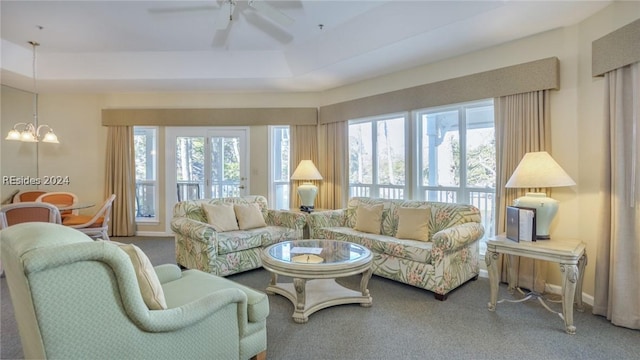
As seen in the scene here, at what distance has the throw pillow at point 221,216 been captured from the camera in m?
3.96

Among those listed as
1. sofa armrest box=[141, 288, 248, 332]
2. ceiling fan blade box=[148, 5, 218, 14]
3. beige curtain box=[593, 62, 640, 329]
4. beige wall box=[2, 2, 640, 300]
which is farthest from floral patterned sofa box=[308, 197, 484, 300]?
ceiling fan blade box=[148, 5, 218, 14]

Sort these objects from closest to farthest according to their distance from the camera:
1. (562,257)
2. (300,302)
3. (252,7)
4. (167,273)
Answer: (167,273) < (562,257) < (300,302) < (252,7)

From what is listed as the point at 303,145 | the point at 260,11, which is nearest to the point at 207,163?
the point at 303,145

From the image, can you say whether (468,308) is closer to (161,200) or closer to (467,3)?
(467,3)

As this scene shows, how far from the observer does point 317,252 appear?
9.70 ft

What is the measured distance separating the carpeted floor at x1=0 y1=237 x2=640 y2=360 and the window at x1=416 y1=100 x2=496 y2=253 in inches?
53.8

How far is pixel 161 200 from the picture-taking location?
590 cm

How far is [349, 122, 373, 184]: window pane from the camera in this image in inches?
205

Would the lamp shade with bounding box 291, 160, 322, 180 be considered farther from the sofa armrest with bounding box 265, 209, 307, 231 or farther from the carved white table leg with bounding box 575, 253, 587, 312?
the carved white table leg with bounding box 575, 253, 587, 312

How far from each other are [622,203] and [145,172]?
21.6 feet

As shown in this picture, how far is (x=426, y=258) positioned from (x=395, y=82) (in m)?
2.67

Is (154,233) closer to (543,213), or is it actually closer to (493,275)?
(493,275)

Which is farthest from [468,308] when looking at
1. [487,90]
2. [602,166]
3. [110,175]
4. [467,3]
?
[110,175]

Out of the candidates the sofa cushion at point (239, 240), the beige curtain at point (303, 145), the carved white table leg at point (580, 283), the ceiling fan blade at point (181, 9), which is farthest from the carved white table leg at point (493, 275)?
the ceiling fan blade at point (181, 9)
